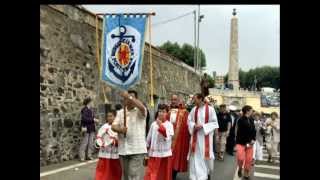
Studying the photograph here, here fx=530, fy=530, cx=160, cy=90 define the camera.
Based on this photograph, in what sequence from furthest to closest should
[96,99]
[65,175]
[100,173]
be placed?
[96,99] → [65,175] → [100,173]

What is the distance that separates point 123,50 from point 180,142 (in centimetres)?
314

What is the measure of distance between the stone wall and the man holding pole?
464 cm

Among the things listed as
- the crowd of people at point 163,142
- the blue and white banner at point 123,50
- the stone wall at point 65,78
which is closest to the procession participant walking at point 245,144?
the crowd of people at point 163,142

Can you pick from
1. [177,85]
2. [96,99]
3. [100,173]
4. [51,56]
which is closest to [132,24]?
[100,173]

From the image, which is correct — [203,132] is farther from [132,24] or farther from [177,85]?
[177,85]

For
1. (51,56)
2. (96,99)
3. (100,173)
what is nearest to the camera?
(100,173)

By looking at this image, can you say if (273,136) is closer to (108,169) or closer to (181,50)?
(108,169)

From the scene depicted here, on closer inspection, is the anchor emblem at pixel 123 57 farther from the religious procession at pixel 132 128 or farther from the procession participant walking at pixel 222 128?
the procession participant walking at pixel 222 128

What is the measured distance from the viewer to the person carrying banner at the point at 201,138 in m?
9.69

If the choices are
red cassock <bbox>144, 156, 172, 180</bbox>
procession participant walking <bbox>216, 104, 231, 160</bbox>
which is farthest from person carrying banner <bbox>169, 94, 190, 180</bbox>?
procession participant walking <bbox>216, 104, 231, 160</bbox>

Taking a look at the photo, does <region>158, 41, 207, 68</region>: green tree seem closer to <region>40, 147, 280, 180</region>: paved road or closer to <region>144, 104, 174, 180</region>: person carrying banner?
<region>40, 147, 280, 180</region>: paved road

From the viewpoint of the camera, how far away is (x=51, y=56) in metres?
12.9

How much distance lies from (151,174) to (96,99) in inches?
261
